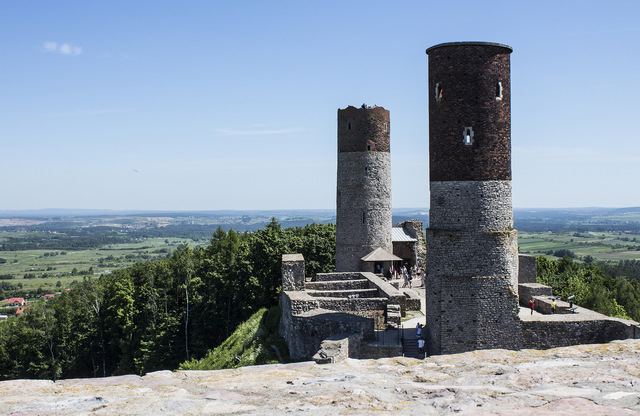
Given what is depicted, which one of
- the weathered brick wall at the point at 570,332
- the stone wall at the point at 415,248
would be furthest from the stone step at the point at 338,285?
the stone wall at the point at 415,248

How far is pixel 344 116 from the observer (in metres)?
35.1

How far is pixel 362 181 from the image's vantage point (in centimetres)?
3488

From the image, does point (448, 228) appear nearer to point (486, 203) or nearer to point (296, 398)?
point (486, 203)

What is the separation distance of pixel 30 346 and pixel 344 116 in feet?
118

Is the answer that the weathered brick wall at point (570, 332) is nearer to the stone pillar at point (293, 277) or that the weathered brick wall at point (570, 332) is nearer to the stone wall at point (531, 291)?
the stone wall at point (531, 291)

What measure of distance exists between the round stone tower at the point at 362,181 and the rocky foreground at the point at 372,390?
91.5ft

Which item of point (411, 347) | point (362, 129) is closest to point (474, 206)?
point (411, 347)

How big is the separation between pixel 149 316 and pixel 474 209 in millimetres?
36744

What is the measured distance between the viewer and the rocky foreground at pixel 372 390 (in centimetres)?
512

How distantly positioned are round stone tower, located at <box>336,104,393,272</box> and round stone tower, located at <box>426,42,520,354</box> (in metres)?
15.2

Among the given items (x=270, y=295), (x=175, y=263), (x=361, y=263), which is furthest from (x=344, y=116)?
(x=175, y=263)

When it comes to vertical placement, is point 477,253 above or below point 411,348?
above

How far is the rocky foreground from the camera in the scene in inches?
202

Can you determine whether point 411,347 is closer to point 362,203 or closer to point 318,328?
point 318,328
